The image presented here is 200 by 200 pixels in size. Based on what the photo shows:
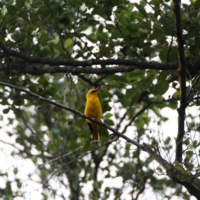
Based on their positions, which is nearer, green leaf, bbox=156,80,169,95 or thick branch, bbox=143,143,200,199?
thick branch, bbox=143,143,200,199

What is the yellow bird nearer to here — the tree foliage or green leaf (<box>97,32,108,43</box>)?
the tree foliage

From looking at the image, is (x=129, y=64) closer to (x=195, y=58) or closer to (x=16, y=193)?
(x=195, y=58)

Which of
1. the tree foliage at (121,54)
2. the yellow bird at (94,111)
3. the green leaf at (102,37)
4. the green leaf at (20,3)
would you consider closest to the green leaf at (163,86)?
the tree foliage at (121,54)

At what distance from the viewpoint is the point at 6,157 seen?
5.09 m

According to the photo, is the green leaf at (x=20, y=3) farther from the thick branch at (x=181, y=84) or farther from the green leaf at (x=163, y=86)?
the green leaf at (x=163, y=86)

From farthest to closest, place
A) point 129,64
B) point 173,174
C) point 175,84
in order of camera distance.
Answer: point 175,84
point 129,64
point 173,174

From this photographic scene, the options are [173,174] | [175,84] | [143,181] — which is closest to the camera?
[173,174]

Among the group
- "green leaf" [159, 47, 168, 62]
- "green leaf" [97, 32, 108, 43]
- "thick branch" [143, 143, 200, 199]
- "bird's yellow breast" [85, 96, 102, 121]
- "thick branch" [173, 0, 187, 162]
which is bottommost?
"thick branch" [143, 143, 200, 199]

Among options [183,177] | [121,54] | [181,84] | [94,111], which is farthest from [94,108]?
[183,177]

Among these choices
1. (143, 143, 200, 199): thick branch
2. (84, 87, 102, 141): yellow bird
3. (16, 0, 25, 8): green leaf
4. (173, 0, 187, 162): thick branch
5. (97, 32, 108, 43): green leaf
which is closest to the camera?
(143, 143, 200, 199): thick branch

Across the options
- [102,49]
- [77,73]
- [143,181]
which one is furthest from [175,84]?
[143,181]

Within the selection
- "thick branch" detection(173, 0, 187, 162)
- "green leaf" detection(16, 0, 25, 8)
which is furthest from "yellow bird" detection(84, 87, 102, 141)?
"green leaf" detection(16, 0, 25, 8)

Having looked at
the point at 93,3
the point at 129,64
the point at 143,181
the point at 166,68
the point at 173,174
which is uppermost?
the point at 93,3

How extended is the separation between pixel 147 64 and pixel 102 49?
78 cm
